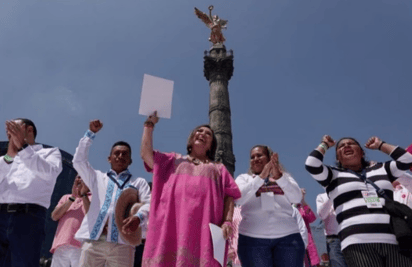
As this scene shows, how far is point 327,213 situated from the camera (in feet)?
13.6

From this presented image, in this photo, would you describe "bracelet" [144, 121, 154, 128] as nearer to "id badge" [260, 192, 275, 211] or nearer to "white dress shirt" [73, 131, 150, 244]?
"white dress shirt" [73, 131, 150, 244]

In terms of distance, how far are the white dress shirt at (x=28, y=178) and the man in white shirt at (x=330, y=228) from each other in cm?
302

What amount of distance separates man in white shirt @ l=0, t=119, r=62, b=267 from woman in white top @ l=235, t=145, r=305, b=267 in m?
1.50

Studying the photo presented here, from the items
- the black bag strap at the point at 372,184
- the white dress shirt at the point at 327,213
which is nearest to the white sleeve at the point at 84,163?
the black bag strap at the point at 372,184

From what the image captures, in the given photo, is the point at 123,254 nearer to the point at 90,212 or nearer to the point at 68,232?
the point at 90,212

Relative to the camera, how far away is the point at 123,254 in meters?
2.61

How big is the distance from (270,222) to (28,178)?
1868 mm

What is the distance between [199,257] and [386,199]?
129cm

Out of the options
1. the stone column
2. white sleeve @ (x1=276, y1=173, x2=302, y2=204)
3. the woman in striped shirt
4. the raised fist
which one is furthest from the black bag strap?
the stone column

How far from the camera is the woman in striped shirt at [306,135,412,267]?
6.93 feet

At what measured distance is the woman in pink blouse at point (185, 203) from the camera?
2000 millimetres

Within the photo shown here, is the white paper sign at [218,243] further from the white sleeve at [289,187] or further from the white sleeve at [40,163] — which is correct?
the white sleeve at [40,163]

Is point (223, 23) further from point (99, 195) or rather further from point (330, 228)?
point (99, 195)

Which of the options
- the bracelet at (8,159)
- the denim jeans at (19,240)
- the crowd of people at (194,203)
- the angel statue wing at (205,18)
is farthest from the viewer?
the angel statue wing at (205,18)
